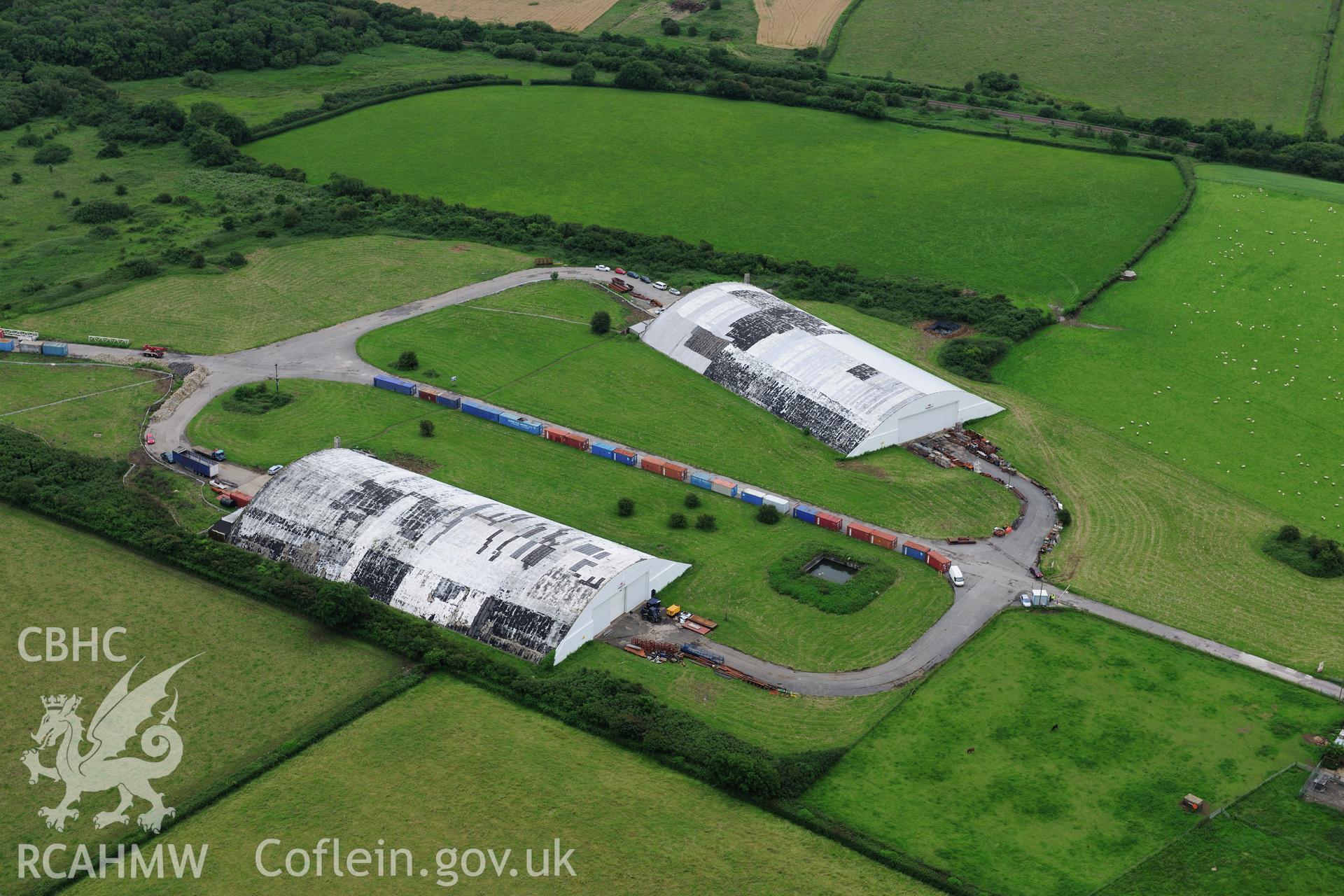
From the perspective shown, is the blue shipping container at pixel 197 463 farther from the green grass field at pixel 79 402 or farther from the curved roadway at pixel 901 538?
the green grass field at pixel 79 402

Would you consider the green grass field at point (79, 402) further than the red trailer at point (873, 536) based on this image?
Yes

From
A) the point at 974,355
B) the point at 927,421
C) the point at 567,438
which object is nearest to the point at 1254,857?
the point at 927,421

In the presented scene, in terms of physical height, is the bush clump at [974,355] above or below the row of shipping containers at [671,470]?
above

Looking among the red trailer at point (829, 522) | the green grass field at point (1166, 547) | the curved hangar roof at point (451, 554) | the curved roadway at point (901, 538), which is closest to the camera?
the curved roadway at point (901, 538)

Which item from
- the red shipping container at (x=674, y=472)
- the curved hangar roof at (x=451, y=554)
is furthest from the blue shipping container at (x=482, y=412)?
the red shipping container at (x=674, y=472)

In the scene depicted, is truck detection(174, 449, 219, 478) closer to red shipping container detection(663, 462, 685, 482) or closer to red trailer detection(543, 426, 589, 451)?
red trailer detection(543, 426, 589, 451)

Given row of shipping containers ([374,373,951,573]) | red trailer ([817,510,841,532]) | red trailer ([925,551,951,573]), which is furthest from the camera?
red trailer ([817,510,841,532])

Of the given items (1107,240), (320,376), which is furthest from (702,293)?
(1107,240)

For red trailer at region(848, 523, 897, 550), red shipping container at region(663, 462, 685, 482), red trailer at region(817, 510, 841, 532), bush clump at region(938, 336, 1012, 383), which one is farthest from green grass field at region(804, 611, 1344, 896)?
bush clump at region(938, 336, 1012, 383)
